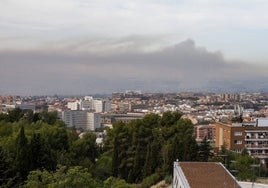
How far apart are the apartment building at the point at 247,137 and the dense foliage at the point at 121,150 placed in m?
11.5

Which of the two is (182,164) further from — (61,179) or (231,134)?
(231,134)

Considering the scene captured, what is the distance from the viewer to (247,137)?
144 ft

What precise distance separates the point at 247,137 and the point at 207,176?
25463 millimetres

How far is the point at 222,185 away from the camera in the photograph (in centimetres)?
1770

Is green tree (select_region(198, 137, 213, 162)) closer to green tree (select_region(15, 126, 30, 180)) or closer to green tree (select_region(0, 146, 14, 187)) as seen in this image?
green tree (select_region(15, 126, 30, 180))

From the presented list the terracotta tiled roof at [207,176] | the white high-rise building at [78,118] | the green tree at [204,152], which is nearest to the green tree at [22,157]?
the terracotta tiled roof at [207,176]

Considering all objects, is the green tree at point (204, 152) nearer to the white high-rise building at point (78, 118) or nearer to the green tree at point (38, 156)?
the green tree at point (38, 156)

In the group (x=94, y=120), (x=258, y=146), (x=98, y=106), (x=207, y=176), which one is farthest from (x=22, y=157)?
(x=98, y=106)

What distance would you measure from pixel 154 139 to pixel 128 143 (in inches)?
76.6

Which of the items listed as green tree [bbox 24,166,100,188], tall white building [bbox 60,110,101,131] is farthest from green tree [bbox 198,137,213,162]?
tall white building [bbox 60,110,101,131]

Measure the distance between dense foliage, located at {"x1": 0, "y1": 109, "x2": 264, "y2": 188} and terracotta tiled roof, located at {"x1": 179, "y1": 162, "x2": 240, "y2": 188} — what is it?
459 cm

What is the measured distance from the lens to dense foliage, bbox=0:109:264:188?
25422 millimetres

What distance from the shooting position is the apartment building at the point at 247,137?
143 ft

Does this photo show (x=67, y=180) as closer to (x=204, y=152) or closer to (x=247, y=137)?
(x=204, y=152)
